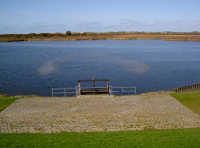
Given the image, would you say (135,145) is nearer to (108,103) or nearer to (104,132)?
(104,132)

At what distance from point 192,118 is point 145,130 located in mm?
3557

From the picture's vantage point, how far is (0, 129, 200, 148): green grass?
888 cm

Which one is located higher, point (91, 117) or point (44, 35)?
point (44, 35)

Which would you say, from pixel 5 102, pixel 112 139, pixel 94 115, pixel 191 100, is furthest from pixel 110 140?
pixel 5 102

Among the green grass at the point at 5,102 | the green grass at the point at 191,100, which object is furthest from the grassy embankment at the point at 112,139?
the green grass at the point at 5,102

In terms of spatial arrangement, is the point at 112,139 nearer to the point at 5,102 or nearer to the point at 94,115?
the point at 94,115

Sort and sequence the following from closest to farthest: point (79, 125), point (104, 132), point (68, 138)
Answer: point (68, 138) < point (104, 132) < point (79, 125)

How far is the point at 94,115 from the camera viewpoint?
13.3m

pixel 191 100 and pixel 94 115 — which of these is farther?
pixel 191 100

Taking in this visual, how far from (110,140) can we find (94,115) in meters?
3.94

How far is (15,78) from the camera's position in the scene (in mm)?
→ 33656

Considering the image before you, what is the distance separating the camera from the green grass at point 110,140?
888 cm

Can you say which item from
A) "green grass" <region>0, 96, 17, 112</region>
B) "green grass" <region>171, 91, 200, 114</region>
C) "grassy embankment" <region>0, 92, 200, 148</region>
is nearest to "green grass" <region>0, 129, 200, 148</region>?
"grassy embankment" <region>0, 92, 200, 148</region>

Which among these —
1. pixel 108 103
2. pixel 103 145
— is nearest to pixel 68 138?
pixel 103 145
